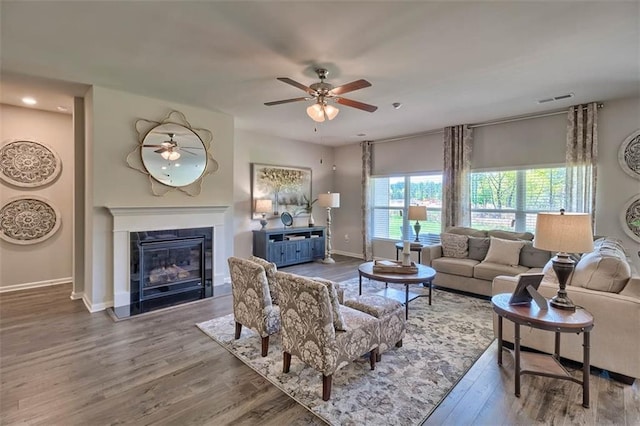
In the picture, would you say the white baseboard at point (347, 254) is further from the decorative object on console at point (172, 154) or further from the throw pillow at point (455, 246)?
the decorative object on console at point (172, 154)

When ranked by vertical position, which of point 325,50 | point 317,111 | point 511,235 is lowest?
point 511,235

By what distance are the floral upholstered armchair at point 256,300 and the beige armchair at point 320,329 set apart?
0.33 metres

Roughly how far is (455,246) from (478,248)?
1.12 feet

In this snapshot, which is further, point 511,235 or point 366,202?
point 366,202

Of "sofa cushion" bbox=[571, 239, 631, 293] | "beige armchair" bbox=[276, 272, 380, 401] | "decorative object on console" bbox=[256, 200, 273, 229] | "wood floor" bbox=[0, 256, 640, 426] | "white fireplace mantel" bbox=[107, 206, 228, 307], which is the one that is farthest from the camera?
"decorative object on console" bbox=[256, 200, 273, 229]

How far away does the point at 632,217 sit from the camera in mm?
4227

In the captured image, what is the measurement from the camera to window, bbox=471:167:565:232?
16.3 ft

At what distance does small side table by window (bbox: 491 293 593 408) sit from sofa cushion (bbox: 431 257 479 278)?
202cm

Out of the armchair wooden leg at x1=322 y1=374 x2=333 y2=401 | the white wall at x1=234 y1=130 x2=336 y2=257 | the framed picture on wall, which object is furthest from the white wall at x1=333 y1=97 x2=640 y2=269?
the armchair wooden leg at x1=322 y1=374 x2=333 y2=401

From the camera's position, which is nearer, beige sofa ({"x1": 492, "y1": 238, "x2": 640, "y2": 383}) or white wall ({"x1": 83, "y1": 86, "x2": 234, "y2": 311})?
beige sofa ({"x1": 492, "y1": 238, "x2": 640, "y2": 383})

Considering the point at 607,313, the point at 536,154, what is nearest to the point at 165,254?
the point at 607,313

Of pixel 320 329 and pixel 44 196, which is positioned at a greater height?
pixel 44 196

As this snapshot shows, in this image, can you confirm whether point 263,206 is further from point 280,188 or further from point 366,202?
point 366,202

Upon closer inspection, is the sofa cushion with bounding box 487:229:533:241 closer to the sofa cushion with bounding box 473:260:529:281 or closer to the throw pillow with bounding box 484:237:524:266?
the throw pillow with bounding box 484:237:524:266
